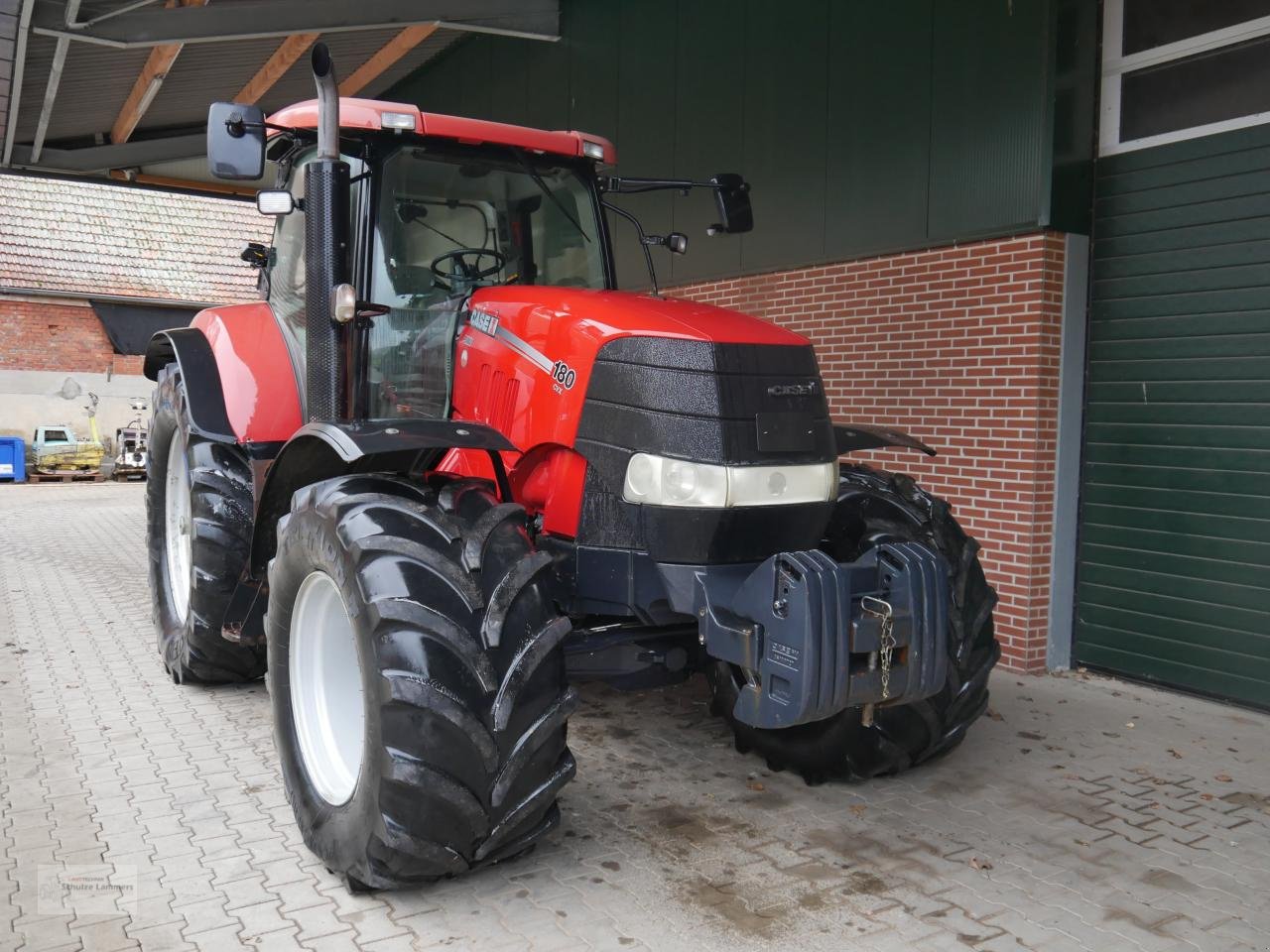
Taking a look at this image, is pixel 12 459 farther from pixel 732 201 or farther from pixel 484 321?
pixel 732 201

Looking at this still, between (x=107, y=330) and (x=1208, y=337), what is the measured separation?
58.9 ft

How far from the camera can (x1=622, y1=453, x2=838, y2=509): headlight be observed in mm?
3020

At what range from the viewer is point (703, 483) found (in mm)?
3023

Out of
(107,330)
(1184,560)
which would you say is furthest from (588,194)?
(107,330)

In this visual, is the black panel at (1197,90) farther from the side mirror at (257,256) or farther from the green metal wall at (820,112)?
the side mirror at (257,256)

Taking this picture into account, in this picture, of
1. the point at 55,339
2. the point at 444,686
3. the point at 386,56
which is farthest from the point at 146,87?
the point at 55,339

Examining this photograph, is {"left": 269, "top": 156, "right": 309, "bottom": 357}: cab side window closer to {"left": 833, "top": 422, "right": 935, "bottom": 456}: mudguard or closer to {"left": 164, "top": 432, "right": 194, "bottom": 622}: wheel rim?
{"left": 164, "top": 432, "right": 194, "bottom": 622}: wheel rim

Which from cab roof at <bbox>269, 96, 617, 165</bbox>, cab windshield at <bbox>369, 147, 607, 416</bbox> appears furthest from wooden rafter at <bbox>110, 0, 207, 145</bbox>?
cab windshield at <bbox>369, 147, 607, 416</bbox>

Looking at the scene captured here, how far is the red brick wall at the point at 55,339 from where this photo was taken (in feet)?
58.7

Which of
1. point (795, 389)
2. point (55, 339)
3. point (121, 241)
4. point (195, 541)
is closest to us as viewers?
point (795, 389)

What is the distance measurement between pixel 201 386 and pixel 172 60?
5.06m

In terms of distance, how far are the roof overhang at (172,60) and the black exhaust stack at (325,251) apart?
4.17 m

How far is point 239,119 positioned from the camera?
341 cm

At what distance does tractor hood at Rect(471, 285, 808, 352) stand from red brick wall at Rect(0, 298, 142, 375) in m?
17.4
